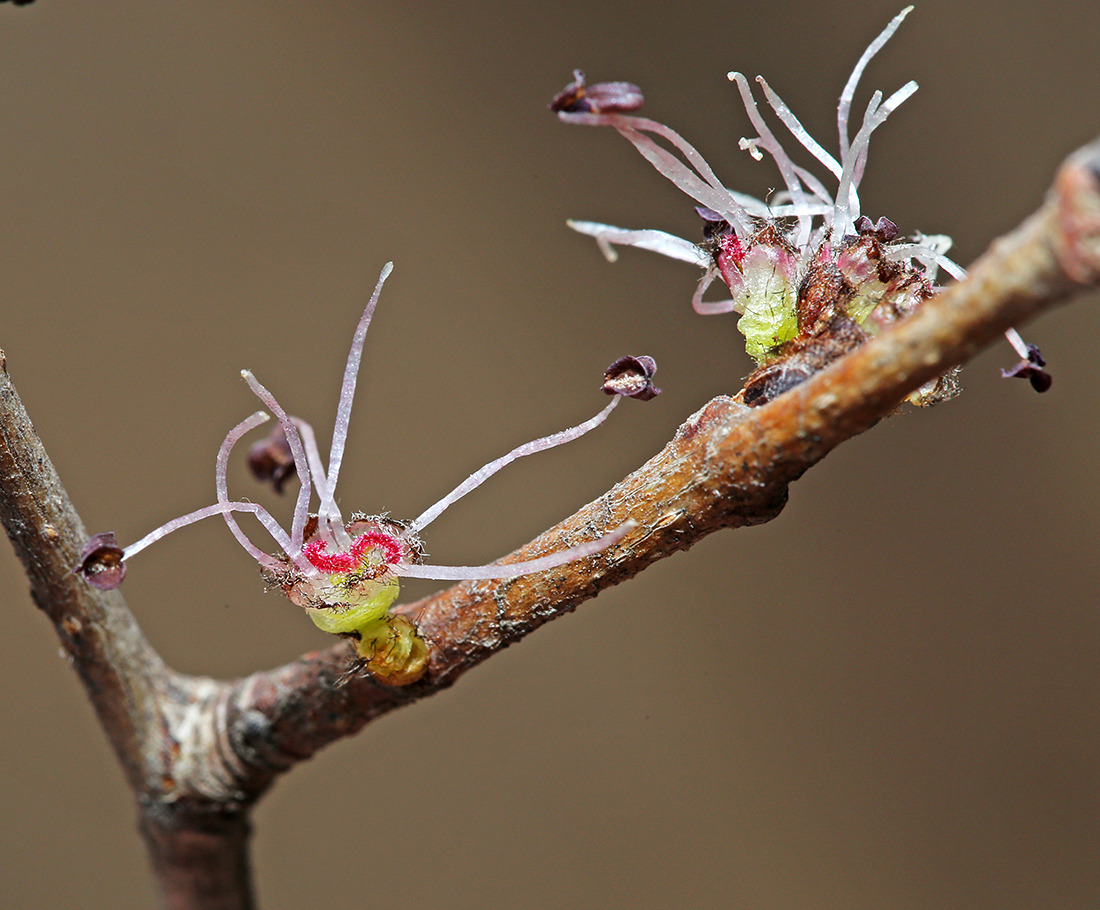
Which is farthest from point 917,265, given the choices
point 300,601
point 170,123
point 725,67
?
point 170,123

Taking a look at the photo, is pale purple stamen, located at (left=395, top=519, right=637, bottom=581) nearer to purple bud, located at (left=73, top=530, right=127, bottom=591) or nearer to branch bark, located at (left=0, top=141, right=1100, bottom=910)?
branch bark, located at (left=0, top=141, right=1100, bottom=910)

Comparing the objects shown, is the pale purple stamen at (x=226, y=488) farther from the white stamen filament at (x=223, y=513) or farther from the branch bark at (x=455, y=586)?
the branch bark at (x=455, y=586)

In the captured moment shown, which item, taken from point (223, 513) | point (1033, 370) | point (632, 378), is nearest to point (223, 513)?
point (223, 513)

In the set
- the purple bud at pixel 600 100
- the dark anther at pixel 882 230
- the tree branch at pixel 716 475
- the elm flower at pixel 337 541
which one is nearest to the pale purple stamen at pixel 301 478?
the elm flower at pixel 337 541

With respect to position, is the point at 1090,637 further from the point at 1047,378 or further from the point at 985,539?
the point at 1047,378

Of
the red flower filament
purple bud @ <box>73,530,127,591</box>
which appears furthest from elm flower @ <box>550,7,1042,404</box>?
purple bud @ <box>73,530,127,591</box>

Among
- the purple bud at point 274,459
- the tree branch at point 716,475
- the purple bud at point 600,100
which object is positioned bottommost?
the tree branch at point 716,475

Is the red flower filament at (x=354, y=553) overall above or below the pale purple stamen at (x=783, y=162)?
below
